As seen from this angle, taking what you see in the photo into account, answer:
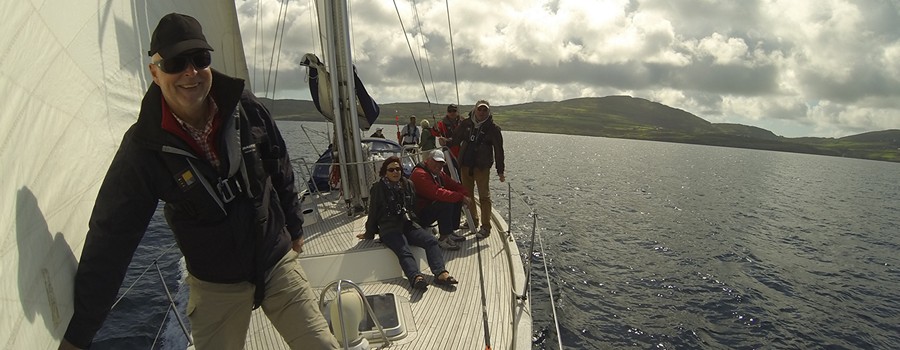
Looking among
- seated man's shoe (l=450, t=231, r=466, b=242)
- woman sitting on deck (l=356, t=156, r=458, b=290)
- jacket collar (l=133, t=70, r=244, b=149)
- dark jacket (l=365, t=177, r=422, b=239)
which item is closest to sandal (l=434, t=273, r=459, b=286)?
woman sitting on deck (l=356, t=156, r=458, b=290)

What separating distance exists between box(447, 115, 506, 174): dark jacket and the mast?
6.47ft

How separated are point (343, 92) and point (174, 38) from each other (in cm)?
670

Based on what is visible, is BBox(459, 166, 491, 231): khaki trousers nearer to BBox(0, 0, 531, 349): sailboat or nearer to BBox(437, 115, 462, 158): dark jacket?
BBox(437, 115, 462, 158): dark jacket

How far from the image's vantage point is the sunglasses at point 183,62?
198 cm

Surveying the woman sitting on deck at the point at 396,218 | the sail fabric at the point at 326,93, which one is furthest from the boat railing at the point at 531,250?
the sail fabric at the point at 326,93

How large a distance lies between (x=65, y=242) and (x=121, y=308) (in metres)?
10.0

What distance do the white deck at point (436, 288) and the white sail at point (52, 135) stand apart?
3.15m

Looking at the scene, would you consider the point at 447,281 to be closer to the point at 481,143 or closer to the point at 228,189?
the point at 481,143

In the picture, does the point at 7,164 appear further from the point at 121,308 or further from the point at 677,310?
the point at 677,310

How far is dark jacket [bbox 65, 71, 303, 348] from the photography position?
6.23ft

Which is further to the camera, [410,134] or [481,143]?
[410,134]

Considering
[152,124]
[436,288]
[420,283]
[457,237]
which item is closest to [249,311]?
[152,124]

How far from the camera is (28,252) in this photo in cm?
149

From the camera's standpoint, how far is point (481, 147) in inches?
326
